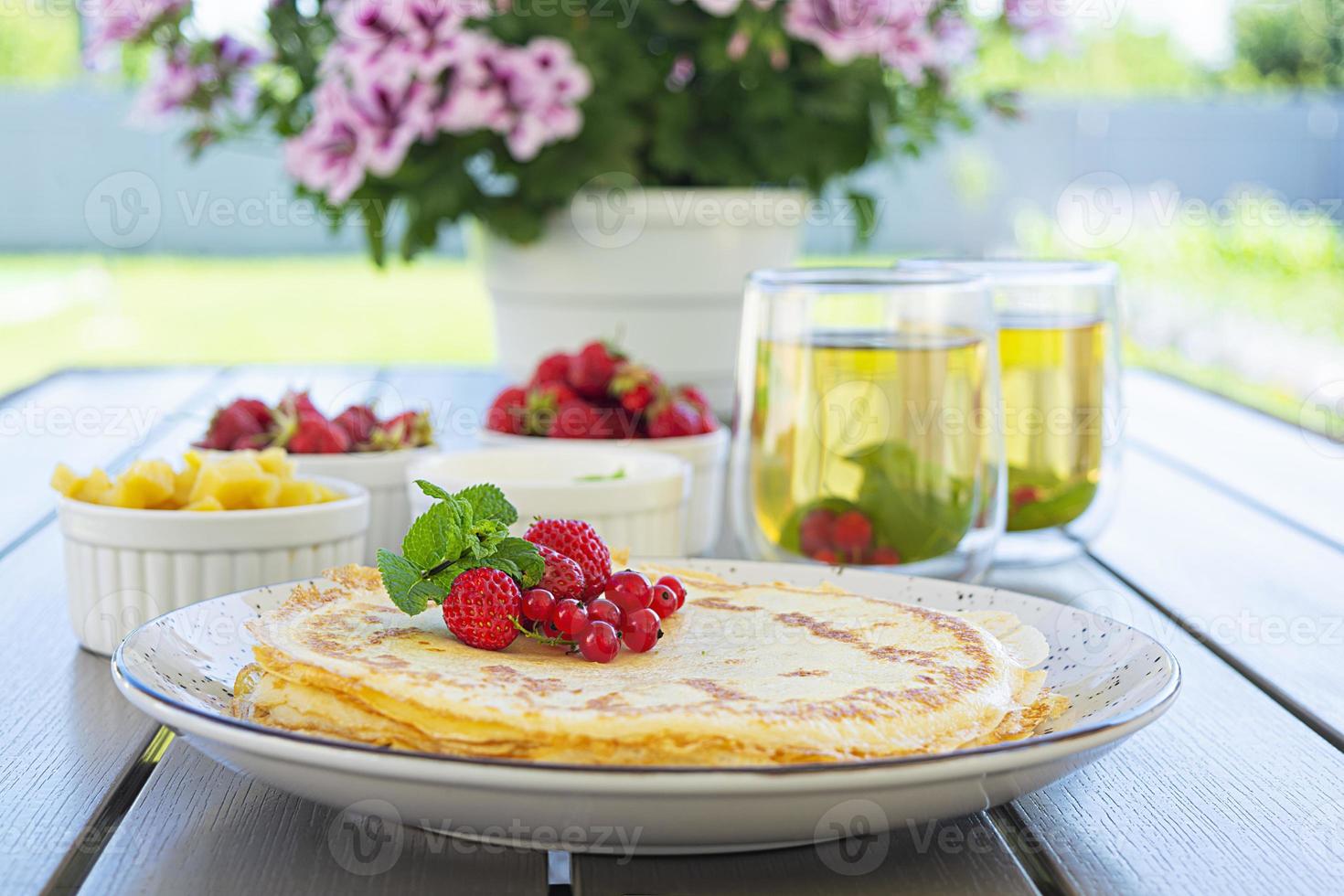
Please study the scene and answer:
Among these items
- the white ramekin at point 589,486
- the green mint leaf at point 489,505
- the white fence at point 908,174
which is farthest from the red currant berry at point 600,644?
the white fence at point 908,174

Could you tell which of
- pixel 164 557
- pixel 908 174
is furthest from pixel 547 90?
pixel 908 174

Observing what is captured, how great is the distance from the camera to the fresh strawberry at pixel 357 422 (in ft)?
3.93

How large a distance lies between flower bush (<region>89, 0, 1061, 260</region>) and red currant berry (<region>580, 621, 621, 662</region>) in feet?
3.17

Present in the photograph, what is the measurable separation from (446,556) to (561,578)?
0.20 feet

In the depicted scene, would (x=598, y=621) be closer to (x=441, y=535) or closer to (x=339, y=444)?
(x=441, y=535)

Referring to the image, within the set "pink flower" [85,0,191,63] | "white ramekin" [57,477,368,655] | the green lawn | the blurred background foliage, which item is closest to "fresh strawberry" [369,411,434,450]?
"white ramekin" [57,477,368,655]

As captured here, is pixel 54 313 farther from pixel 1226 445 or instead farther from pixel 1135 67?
pixel 1135 67

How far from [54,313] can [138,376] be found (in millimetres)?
4419

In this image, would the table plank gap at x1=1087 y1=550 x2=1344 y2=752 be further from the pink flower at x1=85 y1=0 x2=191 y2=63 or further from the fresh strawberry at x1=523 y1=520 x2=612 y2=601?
the pink flower at x1=85 y1=0 x2=191 y2=63

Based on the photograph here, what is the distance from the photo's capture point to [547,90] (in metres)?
1.58

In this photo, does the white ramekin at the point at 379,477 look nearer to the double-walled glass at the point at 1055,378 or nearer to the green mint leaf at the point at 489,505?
the green mint leaf at the point at 489,505

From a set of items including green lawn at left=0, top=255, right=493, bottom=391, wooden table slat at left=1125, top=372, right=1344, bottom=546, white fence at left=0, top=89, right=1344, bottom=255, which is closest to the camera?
wooden table slat at left=1125, top=372, right=1344, bottom=546

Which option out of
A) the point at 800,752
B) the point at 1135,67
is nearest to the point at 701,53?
the point at 800,752

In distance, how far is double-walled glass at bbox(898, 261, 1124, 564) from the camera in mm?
1175
